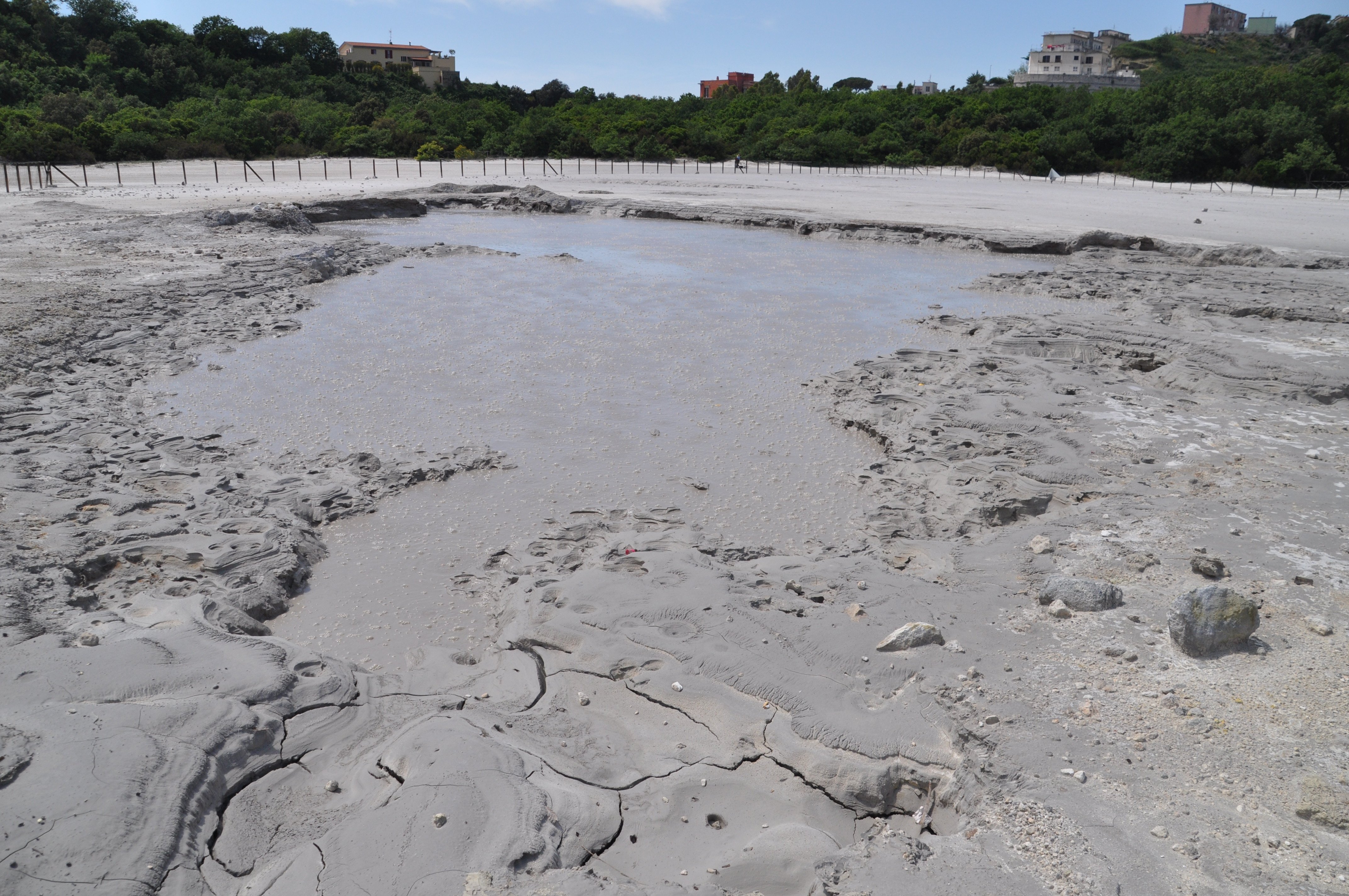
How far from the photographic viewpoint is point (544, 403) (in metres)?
8.51

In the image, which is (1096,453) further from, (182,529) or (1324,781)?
(182,529)

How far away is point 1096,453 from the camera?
6.71 metres

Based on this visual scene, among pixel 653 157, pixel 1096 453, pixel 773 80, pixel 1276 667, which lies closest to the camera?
pixel 1276 667

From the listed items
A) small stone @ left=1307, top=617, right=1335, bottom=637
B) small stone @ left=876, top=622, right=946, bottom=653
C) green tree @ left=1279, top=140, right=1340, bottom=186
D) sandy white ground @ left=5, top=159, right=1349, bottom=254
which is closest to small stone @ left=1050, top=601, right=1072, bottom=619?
small stone @ left=876, top=622, right=946, bottom=653

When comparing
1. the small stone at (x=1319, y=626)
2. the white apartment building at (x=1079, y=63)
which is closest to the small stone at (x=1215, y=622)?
the small stone at (x=1319, y=626)

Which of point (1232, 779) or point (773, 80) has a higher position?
point (773, 80)

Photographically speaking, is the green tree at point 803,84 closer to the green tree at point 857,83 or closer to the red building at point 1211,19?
the green tree at point 857,83

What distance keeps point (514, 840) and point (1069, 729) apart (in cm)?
226

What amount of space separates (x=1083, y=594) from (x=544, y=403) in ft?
17.8

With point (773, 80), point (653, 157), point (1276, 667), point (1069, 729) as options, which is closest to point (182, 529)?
point (1069, 729)

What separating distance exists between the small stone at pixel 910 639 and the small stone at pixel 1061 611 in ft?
2.17

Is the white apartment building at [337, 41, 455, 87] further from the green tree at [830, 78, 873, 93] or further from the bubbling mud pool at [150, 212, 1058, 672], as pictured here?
the bubbling mud pool at [150, 212, 1058, 672]

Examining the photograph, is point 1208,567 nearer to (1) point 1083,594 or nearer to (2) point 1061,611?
(1) point 1083,594

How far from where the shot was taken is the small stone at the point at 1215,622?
12.9 ft
